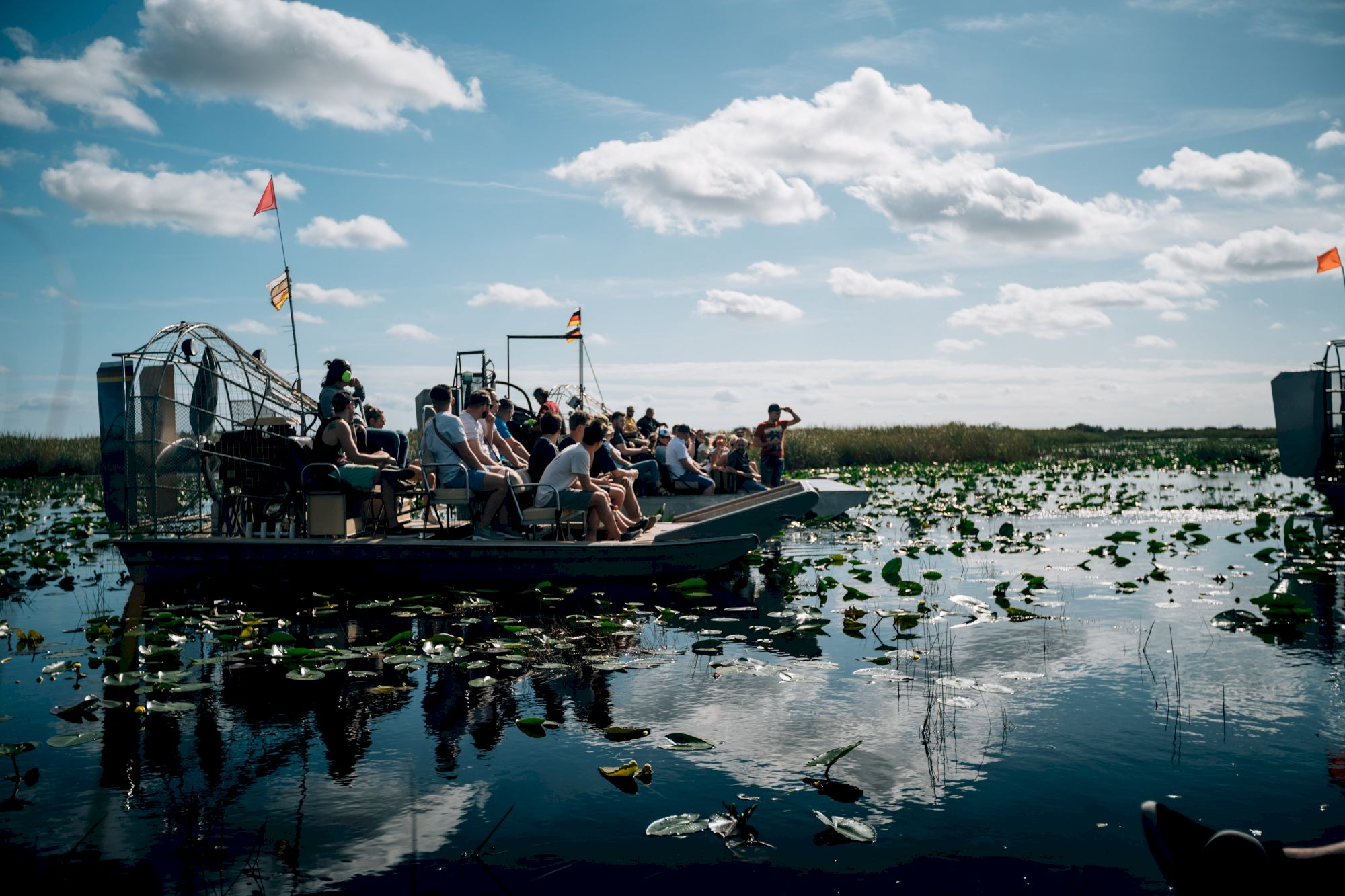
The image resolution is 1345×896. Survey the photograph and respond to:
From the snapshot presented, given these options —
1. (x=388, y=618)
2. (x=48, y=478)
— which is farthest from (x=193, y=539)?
(x=48, y=478)

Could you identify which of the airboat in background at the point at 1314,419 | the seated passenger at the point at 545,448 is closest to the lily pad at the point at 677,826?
the seated passenger at the point at 545,448

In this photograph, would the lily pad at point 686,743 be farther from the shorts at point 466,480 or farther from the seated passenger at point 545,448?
the shorts at point 466,480

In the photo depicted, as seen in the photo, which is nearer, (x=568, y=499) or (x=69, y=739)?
(x=69, y=739)

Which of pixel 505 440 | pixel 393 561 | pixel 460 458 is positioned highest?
pixel 505 440

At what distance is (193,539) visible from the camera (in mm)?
9891

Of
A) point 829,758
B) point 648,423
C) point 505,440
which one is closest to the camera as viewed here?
point 829,758

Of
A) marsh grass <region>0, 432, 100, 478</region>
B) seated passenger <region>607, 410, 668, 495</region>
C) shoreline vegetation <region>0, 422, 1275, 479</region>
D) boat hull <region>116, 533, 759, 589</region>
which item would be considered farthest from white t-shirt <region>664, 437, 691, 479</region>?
marsh grass <region>0, 432, 100, 478</region>

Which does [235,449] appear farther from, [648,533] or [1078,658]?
[1078,658]

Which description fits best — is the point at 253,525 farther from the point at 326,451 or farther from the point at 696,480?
the point at 696,480

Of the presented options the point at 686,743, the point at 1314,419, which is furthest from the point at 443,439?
the point at 1314,419

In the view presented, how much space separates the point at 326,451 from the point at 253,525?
1650 millimetres

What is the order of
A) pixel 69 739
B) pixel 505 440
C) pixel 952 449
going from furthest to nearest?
pixel 952 449
pixel 505 440
pixel 69 739

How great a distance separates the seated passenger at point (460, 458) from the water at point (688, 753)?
1.23 meters

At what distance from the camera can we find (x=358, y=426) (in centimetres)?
1084
